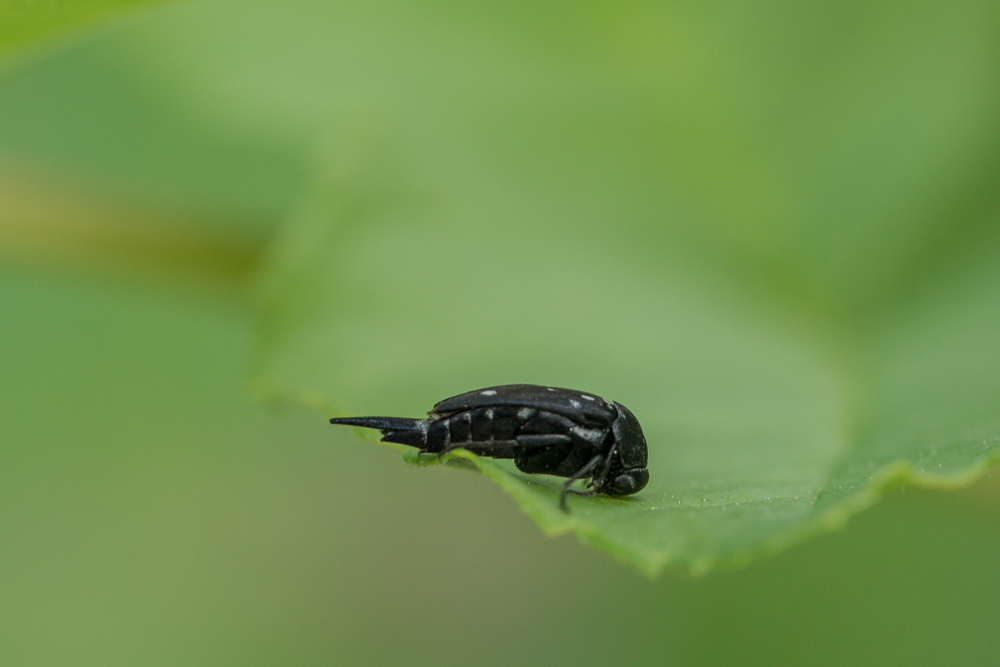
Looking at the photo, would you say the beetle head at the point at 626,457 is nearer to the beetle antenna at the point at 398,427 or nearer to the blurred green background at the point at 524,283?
the blurred green background at the point at 524,283

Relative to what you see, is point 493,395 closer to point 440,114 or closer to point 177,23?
point 440,114

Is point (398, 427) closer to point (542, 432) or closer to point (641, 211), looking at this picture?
point (542, 432)

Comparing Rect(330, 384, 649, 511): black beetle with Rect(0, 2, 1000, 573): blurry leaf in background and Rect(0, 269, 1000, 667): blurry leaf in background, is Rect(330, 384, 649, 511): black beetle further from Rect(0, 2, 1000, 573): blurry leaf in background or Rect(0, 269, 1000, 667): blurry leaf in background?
Rect(0, 269, 1000, 667): blurry leaf in background

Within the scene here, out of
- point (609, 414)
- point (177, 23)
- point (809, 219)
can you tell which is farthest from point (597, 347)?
point (177, 23)

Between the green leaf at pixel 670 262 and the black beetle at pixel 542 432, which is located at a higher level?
the green leaf at pixel 670 262

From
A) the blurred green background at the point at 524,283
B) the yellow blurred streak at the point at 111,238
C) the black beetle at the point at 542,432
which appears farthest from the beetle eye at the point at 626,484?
the yellow blurred streak at the point at 111,238

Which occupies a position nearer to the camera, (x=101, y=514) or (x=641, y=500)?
(x=641, y=500)

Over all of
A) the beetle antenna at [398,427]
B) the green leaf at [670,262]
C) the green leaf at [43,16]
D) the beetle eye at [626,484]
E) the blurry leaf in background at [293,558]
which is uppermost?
the green leaf at [43,16]
